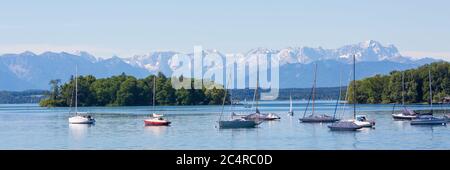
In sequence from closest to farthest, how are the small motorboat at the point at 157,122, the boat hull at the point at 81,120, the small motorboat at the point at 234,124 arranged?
the small motorboat at the point at 234,124, the small motorboat at the point at 157,122, the boat hull at the point at 81,120

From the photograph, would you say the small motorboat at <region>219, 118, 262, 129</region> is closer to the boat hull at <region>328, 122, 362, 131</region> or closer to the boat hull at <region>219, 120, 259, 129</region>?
the boat hull at <region>219, 120, 259, 129</region>

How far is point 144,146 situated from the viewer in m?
40.0

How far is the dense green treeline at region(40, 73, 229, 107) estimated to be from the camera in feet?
473

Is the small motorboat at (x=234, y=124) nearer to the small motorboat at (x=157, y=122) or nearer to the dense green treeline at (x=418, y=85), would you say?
the small motorboat at (x=157, y=122)

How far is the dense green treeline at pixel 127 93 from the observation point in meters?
144

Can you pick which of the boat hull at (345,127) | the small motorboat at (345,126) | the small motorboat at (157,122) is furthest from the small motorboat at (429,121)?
the small motorboat at (157,122)

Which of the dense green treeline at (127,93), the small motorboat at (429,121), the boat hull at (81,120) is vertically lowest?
the boat hull at (81,120)

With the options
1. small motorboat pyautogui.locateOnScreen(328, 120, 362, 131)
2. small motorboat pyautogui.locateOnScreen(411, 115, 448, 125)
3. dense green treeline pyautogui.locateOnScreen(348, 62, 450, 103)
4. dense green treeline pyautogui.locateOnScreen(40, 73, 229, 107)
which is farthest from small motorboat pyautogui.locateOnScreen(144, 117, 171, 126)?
dense green treeline pyautogui.locateOnScreen(40, 73, 229, 107)

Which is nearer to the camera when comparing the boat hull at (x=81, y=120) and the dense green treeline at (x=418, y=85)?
the boat hull at (x=81, y=120)

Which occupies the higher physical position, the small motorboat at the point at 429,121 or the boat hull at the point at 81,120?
the small motorboat at the point at 429,121

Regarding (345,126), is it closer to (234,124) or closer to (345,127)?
(345,127)

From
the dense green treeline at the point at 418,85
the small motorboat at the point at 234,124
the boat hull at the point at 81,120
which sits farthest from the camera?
the dense green treeline at the point at 418,85

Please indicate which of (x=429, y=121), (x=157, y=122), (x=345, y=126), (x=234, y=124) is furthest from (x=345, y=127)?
(x=157, y=122)
